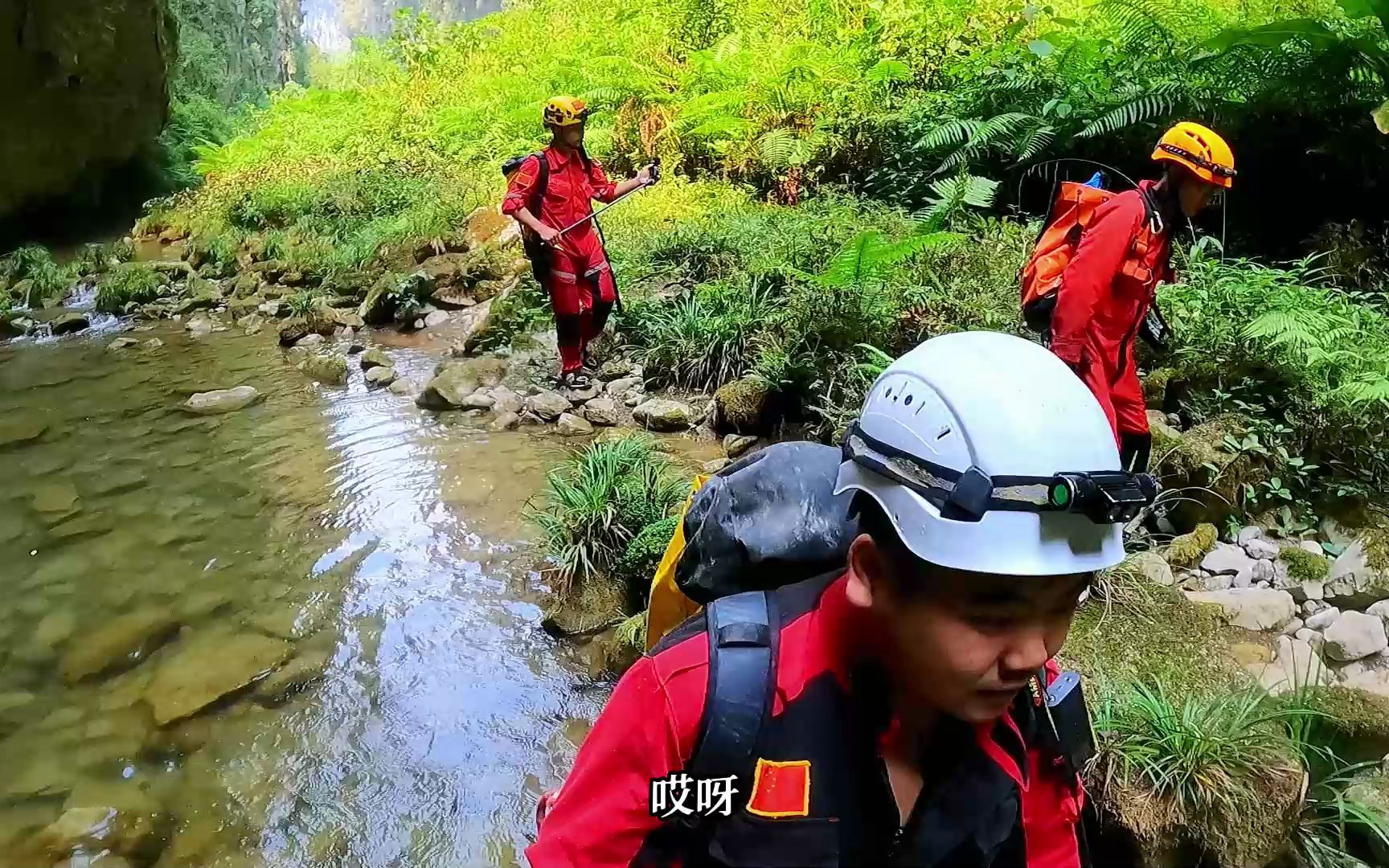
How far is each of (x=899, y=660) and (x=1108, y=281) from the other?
2603 millimetres

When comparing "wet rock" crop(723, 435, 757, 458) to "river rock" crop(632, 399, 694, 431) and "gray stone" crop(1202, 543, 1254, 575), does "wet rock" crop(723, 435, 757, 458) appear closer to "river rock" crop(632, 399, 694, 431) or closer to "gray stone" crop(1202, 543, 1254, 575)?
"river rock" crop(632, 399, 694, 431)

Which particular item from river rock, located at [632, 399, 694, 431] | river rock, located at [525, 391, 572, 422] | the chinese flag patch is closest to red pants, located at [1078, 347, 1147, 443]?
the chinese flag patch

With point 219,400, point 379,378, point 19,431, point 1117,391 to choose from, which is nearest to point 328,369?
point 379,378

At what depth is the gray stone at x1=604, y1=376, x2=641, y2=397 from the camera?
21.8 ft

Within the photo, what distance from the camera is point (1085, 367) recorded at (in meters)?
3.24

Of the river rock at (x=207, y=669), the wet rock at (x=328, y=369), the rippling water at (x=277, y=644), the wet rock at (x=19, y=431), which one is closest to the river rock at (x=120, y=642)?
the rippling water at (x=277, y=644)

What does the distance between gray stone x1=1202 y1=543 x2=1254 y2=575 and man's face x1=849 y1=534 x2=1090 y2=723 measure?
127 inches

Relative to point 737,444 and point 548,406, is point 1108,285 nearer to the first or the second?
point 737,444

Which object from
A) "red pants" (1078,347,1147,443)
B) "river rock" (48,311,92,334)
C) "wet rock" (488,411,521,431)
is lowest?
"river rock" (48,311,92,334)

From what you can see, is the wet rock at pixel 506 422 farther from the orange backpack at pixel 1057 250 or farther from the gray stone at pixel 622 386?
the orange backpack at pixel 1057 250

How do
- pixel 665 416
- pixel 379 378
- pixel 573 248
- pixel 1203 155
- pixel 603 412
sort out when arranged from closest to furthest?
pixel 1203 155 → pixel 665 416 → pixel 603 412 → pixel 573 248 → pixel 379 378

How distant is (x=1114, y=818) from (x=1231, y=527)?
2.07 meters

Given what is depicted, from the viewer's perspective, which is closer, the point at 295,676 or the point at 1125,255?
the point at 1125,255

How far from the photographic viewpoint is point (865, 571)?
1.08 m
